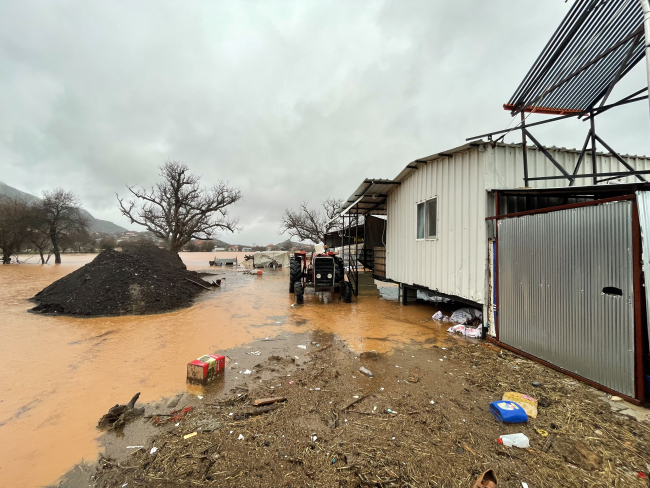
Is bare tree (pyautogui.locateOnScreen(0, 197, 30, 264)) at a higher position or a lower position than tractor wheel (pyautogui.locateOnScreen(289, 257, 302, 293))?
higher

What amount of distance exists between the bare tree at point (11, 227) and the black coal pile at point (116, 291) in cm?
2207

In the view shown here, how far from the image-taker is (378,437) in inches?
96.9

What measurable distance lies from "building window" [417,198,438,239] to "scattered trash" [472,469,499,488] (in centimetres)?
556

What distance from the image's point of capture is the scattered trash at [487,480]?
1.86 m

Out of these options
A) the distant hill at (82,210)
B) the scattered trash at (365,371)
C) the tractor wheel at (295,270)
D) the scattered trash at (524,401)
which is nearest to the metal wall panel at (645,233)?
the scattered trash at (524,401)

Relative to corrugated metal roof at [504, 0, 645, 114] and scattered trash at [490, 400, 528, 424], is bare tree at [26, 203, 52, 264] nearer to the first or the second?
scattered trash at [490, 400, 528, 424]

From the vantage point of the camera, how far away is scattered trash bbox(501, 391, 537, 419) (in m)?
2.81

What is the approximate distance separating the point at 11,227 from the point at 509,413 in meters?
36.2

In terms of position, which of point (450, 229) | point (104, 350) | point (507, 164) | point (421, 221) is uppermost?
point (507, 164)

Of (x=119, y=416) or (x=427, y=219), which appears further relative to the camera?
(x=427, y=219)

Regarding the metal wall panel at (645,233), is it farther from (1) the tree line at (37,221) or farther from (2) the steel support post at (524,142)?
(1) the tree line at (37,221)

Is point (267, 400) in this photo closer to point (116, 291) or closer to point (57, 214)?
point (116, 291)

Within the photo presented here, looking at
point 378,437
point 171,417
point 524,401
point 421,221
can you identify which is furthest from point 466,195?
point 171,417

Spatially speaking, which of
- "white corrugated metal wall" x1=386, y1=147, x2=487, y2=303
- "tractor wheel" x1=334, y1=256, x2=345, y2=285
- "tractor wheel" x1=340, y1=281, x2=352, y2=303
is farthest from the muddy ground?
"tractor wheel" x1=334, y1=256, x2=345, y2=285
